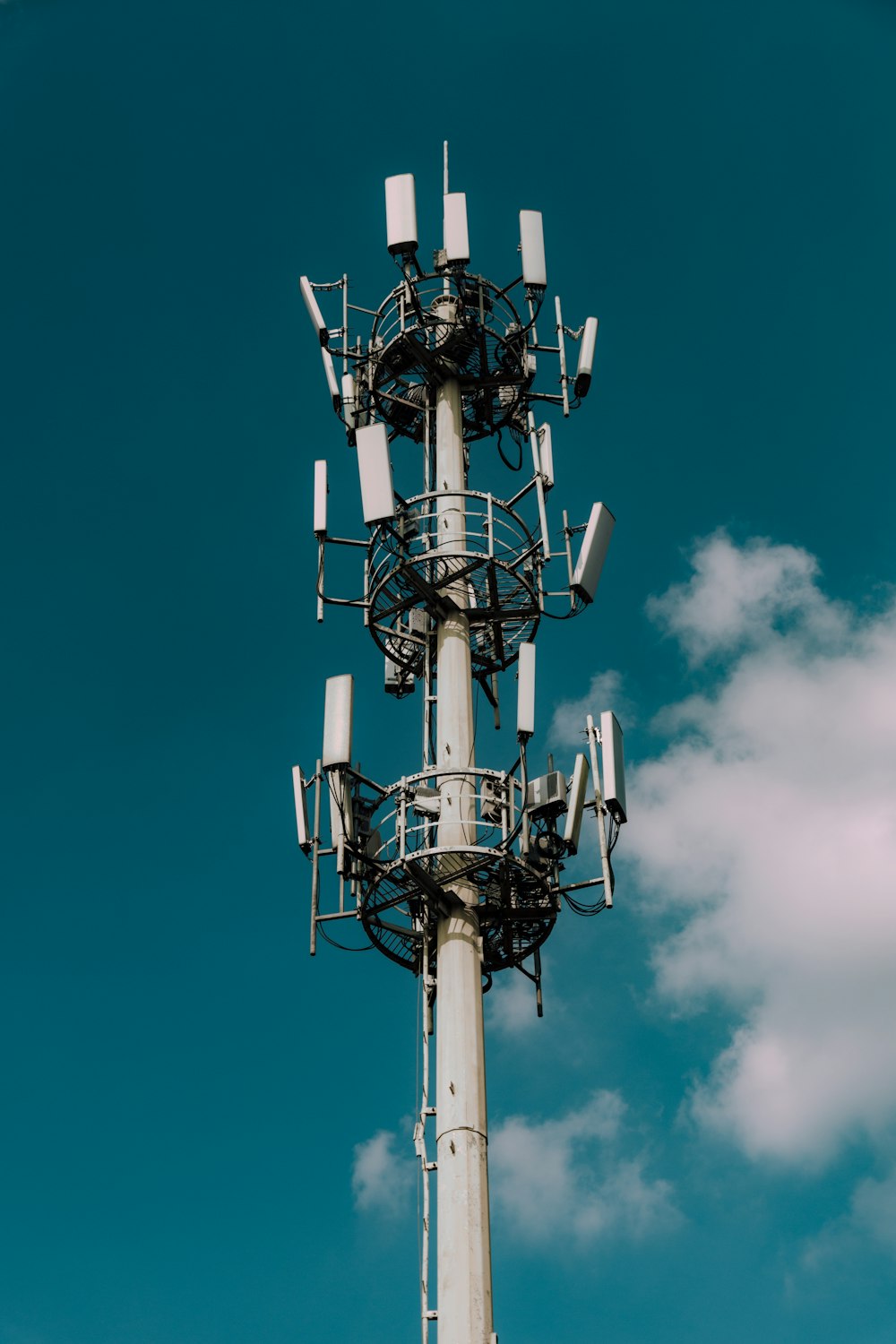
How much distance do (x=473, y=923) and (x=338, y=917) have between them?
228 centimetres

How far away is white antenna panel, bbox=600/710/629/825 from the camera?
25312mm

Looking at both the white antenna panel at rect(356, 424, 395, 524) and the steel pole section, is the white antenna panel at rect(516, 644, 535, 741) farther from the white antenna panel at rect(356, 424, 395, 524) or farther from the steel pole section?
the white antenna panel at rect(356, 424, 395, 524)

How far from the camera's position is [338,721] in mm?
25656

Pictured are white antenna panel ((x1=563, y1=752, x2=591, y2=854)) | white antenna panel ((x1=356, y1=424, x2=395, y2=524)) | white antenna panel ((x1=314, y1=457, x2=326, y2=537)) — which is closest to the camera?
white antenna panel ((x1=563, y1=752, x2=591, y2=854))

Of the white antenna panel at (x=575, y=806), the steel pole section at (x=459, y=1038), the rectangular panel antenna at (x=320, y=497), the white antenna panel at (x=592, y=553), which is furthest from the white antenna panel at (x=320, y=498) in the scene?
the white antenna panel at (x=575, y=806)

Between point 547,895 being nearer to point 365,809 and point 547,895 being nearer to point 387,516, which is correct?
point 365,809

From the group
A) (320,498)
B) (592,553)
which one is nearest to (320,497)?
(320,498)

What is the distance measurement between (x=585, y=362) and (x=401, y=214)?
16.5 feet

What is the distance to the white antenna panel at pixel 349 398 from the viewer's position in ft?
106

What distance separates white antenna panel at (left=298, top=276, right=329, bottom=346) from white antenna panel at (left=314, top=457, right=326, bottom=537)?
170 inches

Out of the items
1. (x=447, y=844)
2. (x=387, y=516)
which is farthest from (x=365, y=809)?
(x=387, y=516)

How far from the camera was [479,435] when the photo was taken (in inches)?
1296

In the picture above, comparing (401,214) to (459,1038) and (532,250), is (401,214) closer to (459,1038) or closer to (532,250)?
(532,250)

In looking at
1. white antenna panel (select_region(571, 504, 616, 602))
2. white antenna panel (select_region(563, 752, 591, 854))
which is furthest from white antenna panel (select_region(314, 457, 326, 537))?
white antenna panel (select_region(563, 752, 591, 854))
